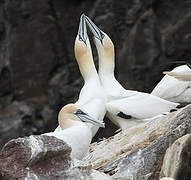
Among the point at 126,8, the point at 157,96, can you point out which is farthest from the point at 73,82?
the point at 157,96

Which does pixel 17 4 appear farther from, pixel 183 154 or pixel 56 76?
pixel 183 154

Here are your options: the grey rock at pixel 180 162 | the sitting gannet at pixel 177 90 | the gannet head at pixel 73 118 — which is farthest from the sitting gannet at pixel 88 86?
the grey rock at pixel 180 162

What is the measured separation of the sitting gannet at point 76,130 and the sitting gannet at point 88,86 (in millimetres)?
275

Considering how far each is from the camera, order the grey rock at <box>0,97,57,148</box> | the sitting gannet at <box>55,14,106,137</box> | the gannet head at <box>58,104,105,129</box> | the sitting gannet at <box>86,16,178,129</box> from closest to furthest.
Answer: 1. the gannet head at <box>58,104,105,129</box>
2. the sitting gannet at <box>55,14,106,137</box>
3. the sitting gannet at <box>86,16,178,129</box>
4. the grey rock at <box>0,97,57,148</box>

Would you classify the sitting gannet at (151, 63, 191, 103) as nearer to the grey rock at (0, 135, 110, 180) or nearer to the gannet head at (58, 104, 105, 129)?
the gannet head at (58, 104, 105, 129)

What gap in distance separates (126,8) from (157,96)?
1105cm

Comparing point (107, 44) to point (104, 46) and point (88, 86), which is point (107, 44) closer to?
point (104, 46)

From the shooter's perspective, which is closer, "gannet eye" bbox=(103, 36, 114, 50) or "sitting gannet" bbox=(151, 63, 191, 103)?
"sitting gannet" bbox=(151, 63, 191, 103)

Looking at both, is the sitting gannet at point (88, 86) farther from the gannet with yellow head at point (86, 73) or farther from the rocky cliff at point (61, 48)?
the rocky cliff at point (61, 48)

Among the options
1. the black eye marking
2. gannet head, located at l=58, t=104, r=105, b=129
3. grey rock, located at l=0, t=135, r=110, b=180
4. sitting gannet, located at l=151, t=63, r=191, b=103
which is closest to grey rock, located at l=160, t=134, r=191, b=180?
grey rock, located at l=0, t=135, r=110, b=180

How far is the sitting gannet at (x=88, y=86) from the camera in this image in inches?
473

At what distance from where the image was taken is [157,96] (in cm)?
1283

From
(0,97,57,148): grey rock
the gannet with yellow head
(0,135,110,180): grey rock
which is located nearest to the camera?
(0,135,110,180): grey rock

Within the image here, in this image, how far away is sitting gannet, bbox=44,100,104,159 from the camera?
33.9 feet
